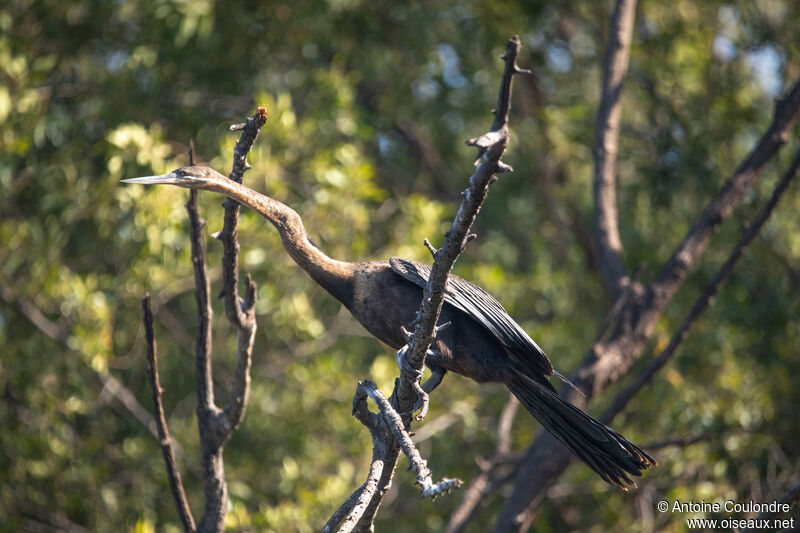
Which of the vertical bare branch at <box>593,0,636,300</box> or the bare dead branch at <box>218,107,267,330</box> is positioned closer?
the bare dead branch at <box>218,107,267,330</box>

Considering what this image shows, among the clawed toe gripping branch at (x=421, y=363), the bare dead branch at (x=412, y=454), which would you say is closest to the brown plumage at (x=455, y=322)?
the clawed toe gripping branch at (x=421, y=363)

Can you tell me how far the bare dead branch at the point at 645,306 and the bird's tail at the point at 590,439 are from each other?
77 centimetres

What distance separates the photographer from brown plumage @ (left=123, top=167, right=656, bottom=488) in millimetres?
3160

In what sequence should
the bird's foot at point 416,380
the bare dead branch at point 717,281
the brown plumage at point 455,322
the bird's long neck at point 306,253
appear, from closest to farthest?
the bird's foot at point 416,380
the brown plumage at point 455,322
the bird's long neck at point 306,253
the bare dead branch at point 717,281

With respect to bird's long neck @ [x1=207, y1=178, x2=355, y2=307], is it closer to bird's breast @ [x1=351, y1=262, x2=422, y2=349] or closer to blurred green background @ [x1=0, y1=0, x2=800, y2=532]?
bird's breast @ [x1=351, y1=262, x2=422, y2=349]

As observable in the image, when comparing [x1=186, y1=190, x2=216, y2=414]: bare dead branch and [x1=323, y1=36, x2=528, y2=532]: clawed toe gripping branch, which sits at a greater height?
[x1=186, y1=190, x2=216, y2=414]: bare dead branch

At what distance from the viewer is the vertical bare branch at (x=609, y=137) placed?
480cm

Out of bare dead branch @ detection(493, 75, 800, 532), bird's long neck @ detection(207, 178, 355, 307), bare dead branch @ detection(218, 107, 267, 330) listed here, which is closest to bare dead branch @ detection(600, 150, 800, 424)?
bare dead branch @ detection(493, 75, 800, 532)

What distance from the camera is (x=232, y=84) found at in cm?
611

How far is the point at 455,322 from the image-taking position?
3.51m

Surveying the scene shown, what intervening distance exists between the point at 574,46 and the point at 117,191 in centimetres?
444

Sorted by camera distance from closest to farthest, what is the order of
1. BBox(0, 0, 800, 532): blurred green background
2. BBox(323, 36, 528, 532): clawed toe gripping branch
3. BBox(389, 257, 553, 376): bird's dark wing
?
BBox(323, 36, 528, 532): clawed toe gripping branch → BBox(389, 257, 553, 376): bird's dark wing → BBox(0, 0, 800, 532): blurred green background

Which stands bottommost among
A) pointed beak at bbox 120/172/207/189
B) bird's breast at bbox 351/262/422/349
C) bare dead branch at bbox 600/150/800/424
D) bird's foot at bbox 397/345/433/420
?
bird's foot at bbox 397/345/433/420

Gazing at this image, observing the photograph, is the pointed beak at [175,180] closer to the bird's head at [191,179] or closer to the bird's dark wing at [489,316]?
the bird's head at [191,179]
